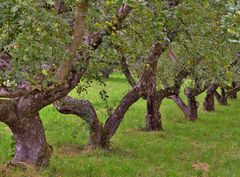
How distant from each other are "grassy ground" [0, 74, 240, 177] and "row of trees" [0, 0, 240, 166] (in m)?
0.84

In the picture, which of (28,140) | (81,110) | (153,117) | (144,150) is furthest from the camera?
(153,117)

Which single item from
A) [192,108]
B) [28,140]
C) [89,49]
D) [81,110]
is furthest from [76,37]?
[192,108]

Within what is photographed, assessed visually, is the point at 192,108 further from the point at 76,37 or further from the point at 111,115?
the point at 76,37

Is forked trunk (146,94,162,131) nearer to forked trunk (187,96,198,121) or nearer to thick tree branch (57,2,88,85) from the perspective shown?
forked trunk (187,96,198,121)

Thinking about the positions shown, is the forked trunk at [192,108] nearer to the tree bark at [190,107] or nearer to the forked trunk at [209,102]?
the tree bark at [190,107]

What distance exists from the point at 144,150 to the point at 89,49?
613 cm

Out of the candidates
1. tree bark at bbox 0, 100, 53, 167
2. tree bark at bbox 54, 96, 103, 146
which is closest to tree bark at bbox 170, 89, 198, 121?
tree bark at bbox 54, 96, 103, 146

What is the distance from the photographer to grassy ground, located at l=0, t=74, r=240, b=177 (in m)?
11.7

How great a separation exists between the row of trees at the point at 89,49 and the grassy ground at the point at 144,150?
84 centimetres

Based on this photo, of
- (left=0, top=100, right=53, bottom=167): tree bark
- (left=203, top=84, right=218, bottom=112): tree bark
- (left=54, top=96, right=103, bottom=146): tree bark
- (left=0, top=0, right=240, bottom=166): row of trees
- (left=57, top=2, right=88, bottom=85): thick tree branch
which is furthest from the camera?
(left=203, top=84, right=218, bottom=112): tree bark

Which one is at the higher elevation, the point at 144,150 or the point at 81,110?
the point at 81,110

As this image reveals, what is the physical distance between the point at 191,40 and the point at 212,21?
72 centimetres

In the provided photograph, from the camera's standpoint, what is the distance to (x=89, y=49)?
9.37 meters

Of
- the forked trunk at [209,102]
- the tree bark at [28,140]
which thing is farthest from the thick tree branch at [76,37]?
the forked trunk at [209,102]
